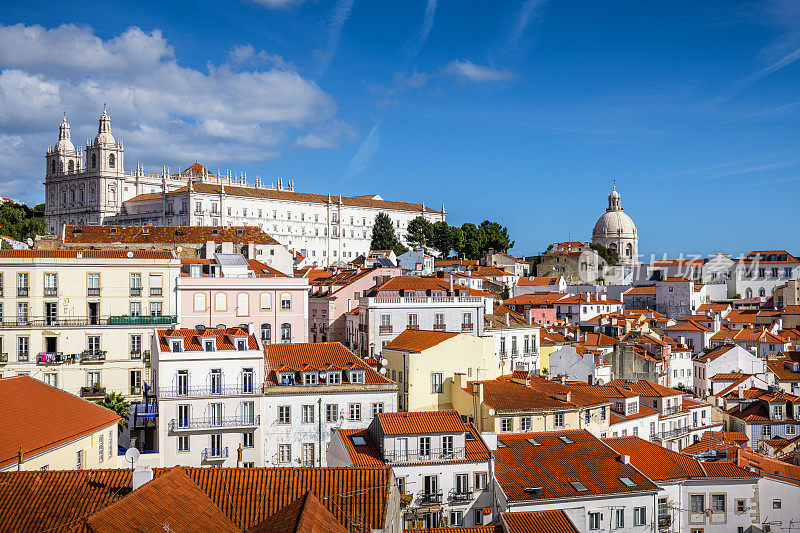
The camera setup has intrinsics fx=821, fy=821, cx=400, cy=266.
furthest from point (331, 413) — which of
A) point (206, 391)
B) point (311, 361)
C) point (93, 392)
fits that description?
point (93, 392)

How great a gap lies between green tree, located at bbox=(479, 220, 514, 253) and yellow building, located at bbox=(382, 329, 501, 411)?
99.7 m

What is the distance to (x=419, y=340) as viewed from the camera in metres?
44.4

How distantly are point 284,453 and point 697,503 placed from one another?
17.7m

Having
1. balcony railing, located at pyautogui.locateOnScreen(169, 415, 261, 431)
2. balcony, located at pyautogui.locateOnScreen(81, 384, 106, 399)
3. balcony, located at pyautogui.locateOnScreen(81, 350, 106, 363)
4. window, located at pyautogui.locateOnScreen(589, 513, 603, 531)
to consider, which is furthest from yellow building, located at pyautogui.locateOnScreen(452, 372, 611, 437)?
balcony, located at pyautogui.locateOnScreen(81, 350, 106, 363)

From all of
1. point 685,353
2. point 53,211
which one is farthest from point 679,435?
point 53,211

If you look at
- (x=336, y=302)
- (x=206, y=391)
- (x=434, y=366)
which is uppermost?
(x=336, y=302)

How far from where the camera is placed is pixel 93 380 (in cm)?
4431

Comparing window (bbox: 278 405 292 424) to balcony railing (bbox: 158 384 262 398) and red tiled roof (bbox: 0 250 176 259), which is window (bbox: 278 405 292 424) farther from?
red tiled roof (bbox: 0 250 176 259)

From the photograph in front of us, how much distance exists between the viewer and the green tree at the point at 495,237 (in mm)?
143375

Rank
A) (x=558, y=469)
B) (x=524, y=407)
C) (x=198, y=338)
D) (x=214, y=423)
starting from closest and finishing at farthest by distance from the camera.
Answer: (x=558, y=469) < (x=214, y=423) < (x=198, y=338) < (x=524, y=407)

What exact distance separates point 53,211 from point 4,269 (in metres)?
136

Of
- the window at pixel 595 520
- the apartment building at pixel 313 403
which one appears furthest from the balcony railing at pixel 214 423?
the window at pixel 595 520

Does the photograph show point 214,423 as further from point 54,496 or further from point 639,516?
point 54,496

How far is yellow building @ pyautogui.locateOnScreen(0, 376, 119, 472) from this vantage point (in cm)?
2130
